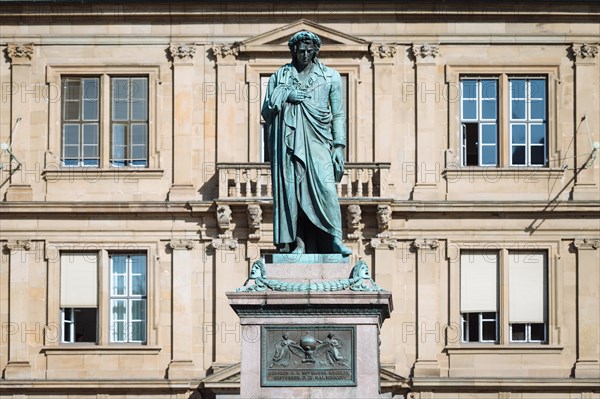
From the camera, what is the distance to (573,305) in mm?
46344

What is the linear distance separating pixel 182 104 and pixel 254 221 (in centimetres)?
308

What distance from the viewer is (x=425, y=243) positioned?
152ft

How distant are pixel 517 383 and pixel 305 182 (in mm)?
24088

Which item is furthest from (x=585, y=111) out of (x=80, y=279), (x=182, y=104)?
(x=80, y=279)

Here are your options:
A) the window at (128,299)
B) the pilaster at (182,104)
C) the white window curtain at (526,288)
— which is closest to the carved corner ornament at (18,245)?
the window at (128,299)

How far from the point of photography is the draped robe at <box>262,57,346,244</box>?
888 inches

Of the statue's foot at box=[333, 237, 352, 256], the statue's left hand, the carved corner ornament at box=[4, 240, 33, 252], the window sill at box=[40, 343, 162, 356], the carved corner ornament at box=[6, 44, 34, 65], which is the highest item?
the carved corner ornament at box=[6, 44, 34, 65]

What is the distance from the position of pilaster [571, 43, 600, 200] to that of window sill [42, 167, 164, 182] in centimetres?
877

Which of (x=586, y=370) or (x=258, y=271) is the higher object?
(x=258, y=271)

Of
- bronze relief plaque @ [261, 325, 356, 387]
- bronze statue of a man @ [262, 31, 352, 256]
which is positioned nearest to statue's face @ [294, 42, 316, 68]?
bronze statue of a man @ [262, 31, 352, 256]

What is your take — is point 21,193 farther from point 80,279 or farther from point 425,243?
point 425,243

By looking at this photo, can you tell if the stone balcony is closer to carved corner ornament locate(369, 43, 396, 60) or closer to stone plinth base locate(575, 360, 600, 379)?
carved corner ornament locate(369, 43, 396, 60)

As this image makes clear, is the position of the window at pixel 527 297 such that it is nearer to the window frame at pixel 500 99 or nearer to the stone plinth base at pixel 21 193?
the window frame at pixel 500 99

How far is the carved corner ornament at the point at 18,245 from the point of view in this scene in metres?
46.6
